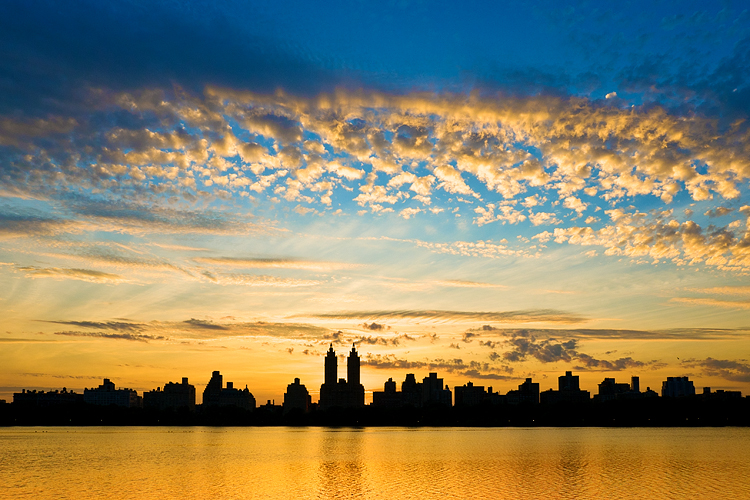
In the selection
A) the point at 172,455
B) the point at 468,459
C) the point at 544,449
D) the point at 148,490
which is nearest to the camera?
the point at 148,490

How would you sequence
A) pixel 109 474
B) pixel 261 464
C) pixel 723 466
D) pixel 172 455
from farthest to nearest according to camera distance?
pixel 172 455
pixel 261 464
pixel 723 466
pixel 109 474

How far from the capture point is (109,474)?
7556 cm

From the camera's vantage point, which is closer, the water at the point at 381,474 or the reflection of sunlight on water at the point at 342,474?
the water at the point at 381,474

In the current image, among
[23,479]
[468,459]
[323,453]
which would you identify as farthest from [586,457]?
[23,479]

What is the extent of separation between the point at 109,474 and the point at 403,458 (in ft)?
145

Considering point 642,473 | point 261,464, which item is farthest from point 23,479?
point 642,473

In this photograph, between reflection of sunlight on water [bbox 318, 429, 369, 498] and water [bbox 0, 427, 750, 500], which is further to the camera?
reflection of sunlight on water [bbox 318, 429, 369, 498]

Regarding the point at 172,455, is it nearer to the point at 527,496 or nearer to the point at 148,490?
the point at 148,490

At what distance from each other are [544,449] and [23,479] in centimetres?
8822

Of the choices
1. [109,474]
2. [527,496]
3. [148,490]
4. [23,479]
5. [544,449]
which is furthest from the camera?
[544,449]

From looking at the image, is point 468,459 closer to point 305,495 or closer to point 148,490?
point 305,495

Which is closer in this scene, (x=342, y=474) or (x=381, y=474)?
(x=381, y=474)

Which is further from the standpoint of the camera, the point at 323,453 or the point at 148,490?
the point at 323,453

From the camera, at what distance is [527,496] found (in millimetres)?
56438
